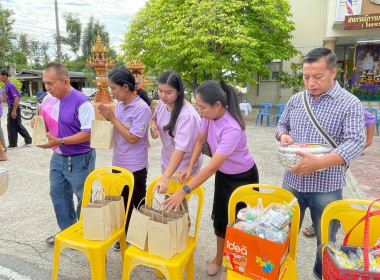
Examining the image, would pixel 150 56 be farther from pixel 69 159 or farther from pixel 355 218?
pixel 355 218

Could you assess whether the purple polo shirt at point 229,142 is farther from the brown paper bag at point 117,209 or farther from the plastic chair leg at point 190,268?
the brown paper bag at point 117,209

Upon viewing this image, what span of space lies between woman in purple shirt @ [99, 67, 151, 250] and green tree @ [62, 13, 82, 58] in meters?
35.4

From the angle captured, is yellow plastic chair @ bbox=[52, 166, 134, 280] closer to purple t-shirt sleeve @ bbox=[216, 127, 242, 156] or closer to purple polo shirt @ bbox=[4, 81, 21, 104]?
purple t-shirt sleeve @ bbox=[216, 127, 242, 156]

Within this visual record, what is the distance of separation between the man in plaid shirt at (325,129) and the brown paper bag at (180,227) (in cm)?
67

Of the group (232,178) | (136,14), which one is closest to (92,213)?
(232,178)

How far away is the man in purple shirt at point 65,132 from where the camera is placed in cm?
221

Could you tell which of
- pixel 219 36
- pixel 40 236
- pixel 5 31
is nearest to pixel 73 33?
pixel 5 31

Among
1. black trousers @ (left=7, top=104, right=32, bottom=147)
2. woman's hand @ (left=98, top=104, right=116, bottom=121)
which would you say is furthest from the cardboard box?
black trousers @ (left=7, top=104, right=32, bottom=147)

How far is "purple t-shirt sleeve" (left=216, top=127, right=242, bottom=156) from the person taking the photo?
171cm

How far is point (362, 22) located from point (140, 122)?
11031 mm

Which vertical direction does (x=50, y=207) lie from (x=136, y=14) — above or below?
below

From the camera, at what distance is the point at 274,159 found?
568cm

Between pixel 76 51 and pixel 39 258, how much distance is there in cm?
3575

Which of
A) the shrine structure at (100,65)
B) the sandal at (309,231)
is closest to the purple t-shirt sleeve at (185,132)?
the sandal at (309,231)
